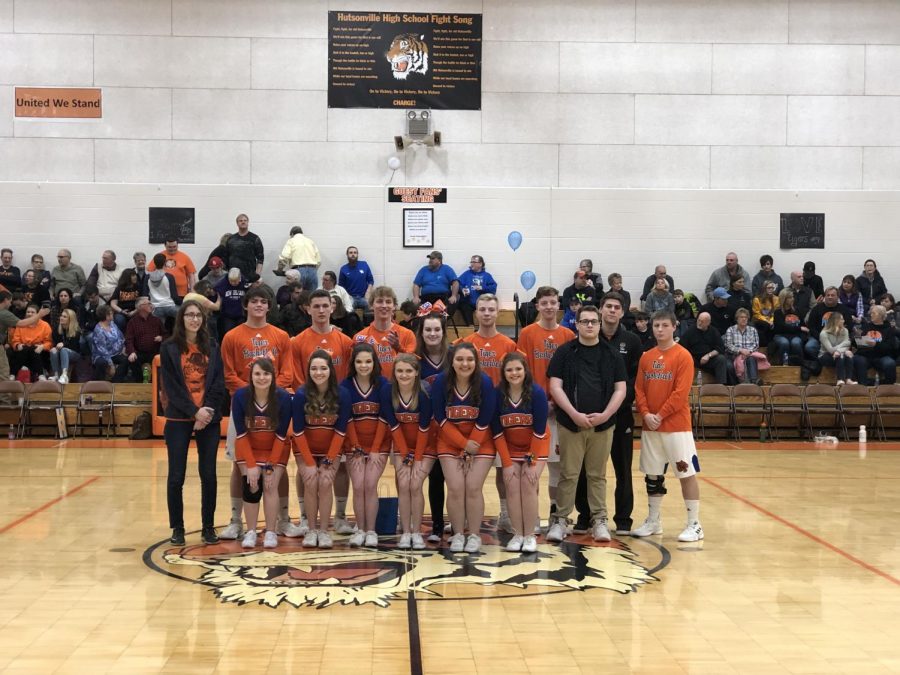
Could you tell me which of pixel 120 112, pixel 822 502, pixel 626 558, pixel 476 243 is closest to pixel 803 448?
pixel 822 502

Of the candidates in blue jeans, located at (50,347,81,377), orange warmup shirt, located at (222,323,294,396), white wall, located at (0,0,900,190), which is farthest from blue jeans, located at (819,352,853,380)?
blue jeans, located at (50,347,81,377)

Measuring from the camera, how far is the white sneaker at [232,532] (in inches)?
283

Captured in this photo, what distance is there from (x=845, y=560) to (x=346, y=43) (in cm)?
1349

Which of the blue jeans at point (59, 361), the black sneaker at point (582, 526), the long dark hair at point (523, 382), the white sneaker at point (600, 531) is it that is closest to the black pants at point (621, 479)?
the black sneaker at point (582, 526)

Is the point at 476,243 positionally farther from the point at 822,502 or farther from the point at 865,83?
the point at 822,502

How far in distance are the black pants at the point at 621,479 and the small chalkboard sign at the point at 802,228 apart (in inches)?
459

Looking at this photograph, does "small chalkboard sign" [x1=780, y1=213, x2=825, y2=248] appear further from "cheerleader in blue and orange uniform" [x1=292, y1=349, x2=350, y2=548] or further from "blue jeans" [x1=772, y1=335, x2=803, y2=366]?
"cheerleader in blue and orange uniform" [x1=292, y1=349, x2=350, y2=548]

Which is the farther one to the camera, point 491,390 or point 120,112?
point 120,112

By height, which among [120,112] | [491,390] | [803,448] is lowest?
[803,448]

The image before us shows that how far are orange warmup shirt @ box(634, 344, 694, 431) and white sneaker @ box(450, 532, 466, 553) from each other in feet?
5.36

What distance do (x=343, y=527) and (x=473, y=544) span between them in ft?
3.82

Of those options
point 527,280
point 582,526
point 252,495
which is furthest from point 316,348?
point 527,280

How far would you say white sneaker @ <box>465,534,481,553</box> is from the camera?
6770 millimetres

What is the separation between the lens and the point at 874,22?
706 inches
